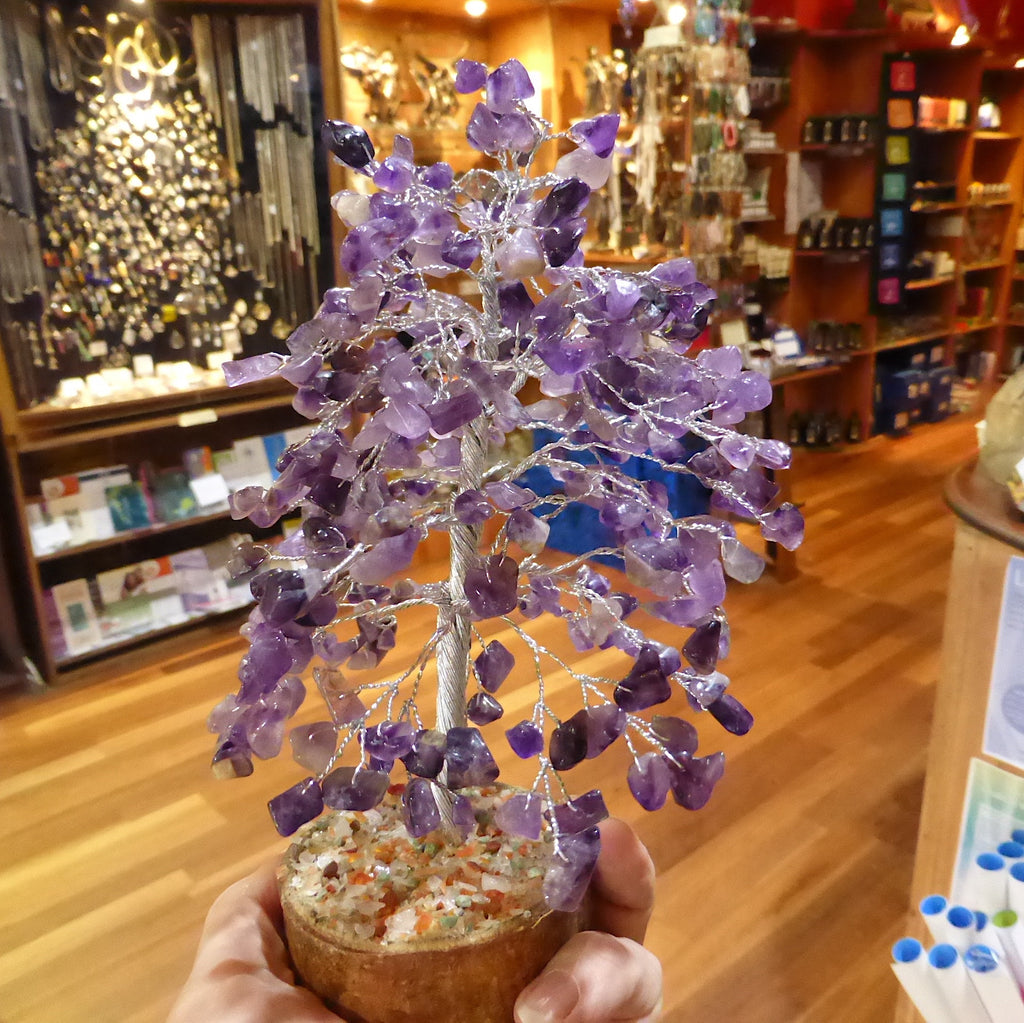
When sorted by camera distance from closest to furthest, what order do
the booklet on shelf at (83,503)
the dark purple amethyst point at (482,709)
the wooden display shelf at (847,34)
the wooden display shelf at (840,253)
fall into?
the dark purple amethyst point at (482,709), the booklet on shelf at (83,503), the wooden display shelf at (847,34), the wooden display shelf at (840,253)

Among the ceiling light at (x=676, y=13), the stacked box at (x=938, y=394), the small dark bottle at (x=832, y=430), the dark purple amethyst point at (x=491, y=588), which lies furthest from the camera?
the stacked box at (x=938, y=394)

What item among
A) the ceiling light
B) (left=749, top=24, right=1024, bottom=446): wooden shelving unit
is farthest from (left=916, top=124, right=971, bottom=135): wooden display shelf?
the ceiling light

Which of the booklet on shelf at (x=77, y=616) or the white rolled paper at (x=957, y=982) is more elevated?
the white rolled paper at (x=957, y=982)

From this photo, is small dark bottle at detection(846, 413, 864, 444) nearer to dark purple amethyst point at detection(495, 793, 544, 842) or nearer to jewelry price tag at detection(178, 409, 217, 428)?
jewelry price tag at detection(178, 409, 217, 428)

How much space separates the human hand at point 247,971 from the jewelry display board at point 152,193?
2.48 meters

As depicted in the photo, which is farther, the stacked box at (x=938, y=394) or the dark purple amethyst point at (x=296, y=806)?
the stacked box at (x=938, y=394)

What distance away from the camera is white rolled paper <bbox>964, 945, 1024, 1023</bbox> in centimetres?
85

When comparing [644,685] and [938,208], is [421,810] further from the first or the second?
[938,208]

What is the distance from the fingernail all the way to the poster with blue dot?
94cm

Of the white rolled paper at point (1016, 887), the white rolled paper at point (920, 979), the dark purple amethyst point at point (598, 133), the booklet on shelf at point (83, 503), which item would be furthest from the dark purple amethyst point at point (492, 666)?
the booklet on shelf at point (83, 503)

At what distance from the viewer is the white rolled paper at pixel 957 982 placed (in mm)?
875

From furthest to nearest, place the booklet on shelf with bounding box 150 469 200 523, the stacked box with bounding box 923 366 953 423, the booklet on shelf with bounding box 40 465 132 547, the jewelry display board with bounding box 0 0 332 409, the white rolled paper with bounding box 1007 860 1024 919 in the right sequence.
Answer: the stacked box with bounding box 923 366 953 423
the booklet on shelf with bounding box 150 469 200 523
the booklet on shelf with bounding box 40 465 132 547
the jewelry display board with bounding box 0 0 332 409
the white rolled paper with bounding box 1007 860 1024 919

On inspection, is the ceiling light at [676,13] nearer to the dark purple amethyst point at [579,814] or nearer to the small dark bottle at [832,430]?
the small dark bottle at [832,430]

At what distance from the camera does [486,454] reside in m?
0.77
